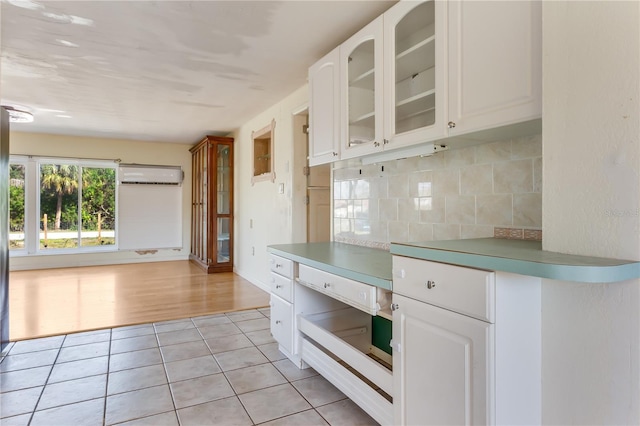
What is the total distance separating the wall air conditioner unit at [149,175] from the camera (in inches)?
260

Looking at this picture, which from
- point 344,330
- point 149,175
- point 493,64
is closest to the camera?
point 493,64

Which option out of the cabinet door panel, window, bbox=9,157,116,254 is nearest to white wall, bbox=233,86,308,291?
the cabinet door panel

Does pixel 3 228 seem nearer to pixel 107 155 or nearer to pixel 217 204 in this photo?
pixel 217 204

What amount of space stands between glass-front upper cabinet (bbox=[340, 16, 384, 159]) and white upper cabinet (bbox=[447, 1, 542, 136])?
505 millimetres

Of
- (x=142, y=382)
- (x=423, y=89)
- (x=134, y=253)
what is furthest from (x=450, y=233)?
(x=134, y=253)

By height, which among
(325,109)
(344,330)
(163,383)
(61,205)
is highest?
(325,109)

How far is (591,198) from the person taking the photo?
1.12 metres

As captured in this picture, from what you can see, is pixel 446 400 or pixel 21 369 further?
pixel 21 369

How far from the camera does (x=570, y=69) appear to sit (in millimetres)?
1164

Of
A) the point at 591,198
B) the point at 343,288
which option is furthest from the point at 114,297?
the point at 591,198

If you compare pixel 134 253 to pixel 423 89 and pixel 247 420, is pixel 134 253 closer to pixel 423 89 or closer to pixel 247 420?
pixel 247 420

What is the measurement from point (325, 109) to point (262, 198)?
2.29 m

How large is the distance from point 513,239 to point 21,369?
3069 millimetres

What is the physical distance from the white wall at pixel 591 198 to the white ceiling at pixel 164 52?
48.7 inches
